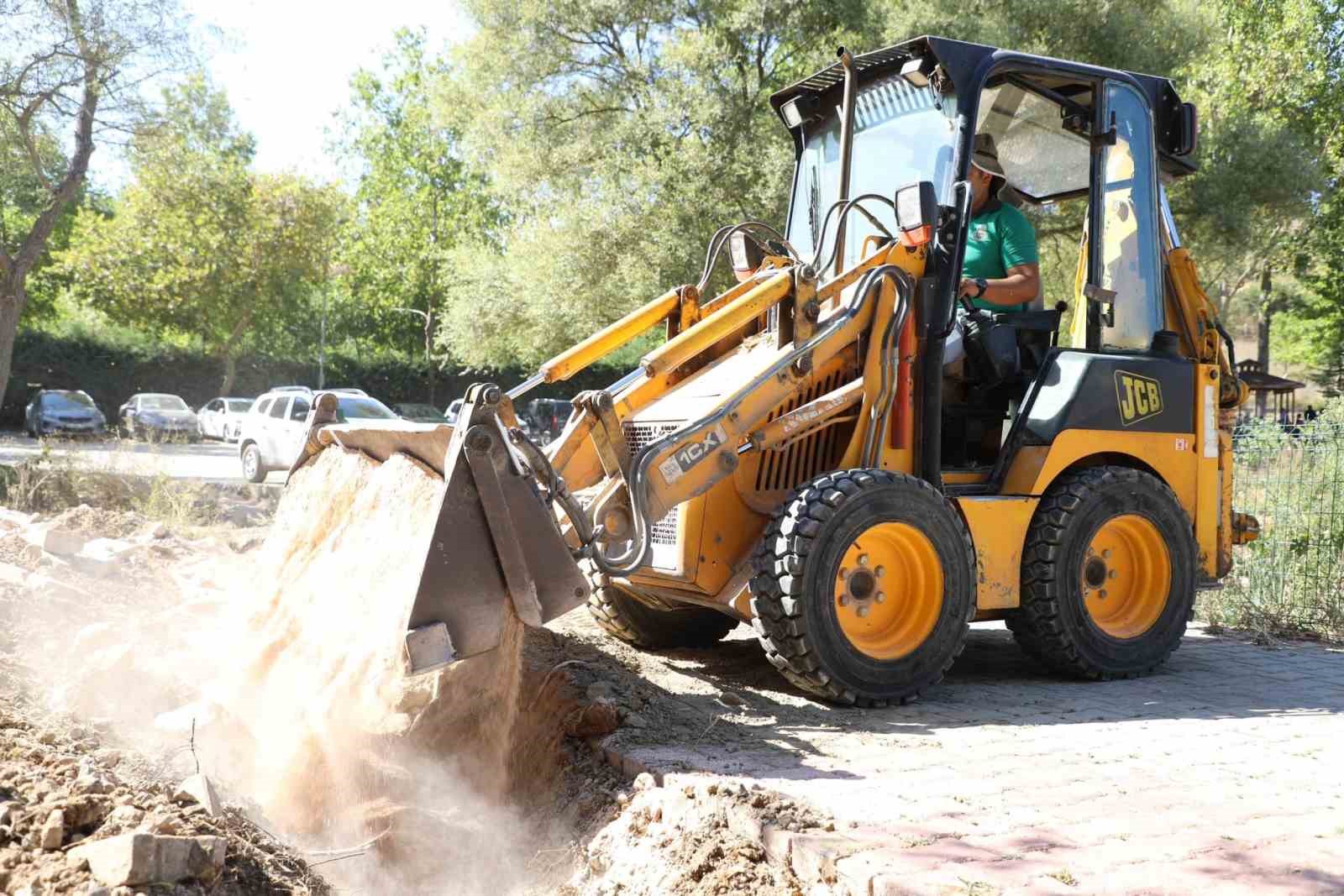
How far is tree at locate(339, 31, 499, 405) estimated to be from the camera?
45344 mm

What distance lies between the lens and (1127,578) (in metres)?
6.61

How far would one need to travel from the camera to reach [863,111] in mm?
6629

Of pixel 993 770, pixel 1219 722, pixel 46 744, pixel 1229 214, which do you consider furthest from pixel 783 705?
pixel 1229 214

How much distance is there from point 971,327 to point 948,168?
2.98ft

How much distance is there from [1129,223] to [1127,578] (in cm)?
205

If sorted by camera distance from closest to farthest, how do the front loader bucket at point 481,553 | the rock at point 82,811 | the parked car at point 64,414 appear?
the rock at point 82,811, the front loader bucket at point 481,553, the parked car at point 64,414

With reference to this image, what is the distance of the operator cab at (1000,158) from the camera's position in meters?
6.00

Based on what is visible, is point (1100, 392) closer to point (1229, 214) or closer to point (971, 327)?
point (971, 327)

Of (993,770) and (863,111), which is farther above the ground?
(863,111)

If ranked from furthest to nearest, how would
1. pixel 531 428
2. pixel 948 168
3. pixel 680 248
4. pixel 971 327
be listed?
pixel 531 428 < pixel 680 248 < pixel 971 327 < pixel 948 168

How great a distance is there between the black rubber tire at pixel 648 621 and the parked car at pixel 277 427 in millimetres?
13612

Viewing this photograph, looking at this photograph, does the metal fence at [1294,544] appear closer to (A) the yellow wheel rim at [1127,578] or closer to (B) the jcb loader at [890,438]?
(B) the jcb loader at [890,438]

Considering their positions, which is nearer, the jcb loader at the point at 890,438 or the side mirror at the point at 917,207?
the jcb loader at the point at 890,438

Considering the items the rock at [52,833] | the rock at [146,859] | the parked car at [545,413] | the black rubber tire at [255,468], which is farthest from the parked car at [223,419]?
the rock at [146,859]
